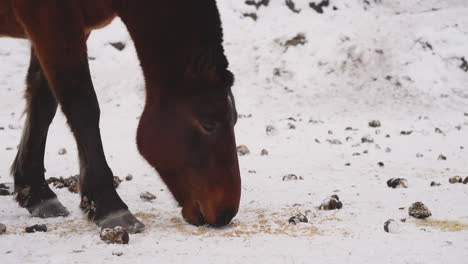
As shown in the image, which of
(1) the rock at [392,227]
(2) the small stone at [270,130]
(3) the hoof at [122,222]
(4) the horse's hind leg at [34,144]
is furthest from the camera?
(2) the small stone at [270,130]

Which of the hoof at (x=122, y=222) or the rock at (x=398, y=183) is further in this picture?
the rock at (x=398, y=183)

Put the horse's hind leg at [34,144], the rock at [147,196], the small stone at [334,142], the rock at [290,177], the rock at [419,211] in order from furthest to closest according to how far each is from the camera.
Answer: the small stone at [334,142] → the rock at [290,177] → the rock at [147,196] → the horse's hind leg at [34,144] → the rock at [419,211]

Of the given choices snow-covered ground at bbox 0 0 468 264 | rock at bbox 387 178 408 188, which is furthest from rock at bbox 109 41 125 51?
rock at bbox 387 178 408 188

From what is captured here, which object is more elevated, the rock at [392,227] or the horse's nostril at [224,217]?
the rock at [392,227]

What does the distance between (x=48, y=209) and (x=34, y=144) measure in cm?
62

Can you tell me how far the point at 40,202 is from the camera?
3.29 meters

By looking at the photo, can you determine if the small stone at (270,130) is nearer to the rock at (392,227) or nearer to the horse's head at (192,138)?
the horse's head at (192,138)

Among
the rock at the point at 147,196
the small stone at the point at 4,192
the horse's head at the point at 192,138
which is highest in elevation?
the horse's head at the point at 192,138

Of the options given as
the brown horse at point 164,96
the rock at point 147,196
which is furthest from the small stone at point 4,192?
the brown horse at point 164,96

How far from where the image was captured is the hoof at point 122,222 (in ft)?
8.48

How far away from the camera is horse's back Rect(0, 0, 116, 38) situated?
267 centimetres

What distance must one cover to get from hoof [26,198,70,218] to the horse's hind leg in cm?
10

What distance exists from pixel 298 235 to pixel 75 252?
3.61 ft

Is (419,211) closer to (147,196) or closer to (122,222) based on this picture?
(122,222)
